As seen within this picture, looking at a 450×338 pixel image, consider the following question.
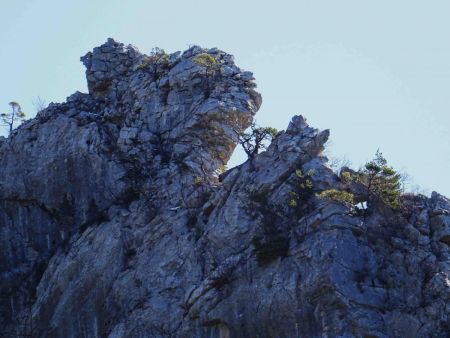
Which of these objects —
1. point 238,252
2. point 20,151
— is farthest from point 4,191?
point 238,252

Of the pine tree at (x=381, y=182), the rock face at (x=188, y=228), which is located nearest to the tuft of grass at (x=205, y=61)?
the rock face at (x=188, y=228)

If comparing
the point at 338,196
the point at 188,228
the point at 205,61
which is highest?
the point at 205,61

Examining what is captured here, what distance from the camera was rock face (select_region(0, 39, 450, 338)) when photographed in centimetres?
4925

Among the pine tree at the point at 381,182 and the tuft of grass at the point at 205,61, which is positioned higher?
the tuft of grass at the point at 205,61

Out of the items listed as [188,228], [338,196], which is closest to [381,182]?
[338,196]

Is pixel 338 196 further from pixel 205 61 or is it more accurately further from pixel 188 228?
pixel 205 61

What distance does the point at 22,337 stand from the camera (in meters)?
60.1

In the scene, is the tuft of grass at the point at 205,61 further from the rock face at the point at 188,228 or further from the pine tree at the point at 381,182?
the pine tree at the point at 381,182

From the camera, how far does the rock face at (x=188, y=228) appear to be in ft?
162

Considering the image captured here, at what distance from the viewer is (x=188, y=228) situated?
56.8 meters

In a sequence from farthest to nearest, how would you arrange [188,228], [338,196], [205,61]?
[205,61]
[188,228]
[338,196]

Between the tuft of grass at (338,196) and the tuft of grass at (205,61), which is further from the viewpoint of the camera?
the tuft of grass at (205,61)

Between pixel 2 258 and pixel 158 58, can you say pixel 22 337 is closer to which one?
pixel 2 258

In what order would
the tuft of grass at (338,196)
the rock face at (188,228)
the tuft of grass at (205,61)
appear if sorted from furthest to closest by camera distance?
the tuft of grass at (205,61), the tuft of grass at (338,196), the rock face at (188,228)
